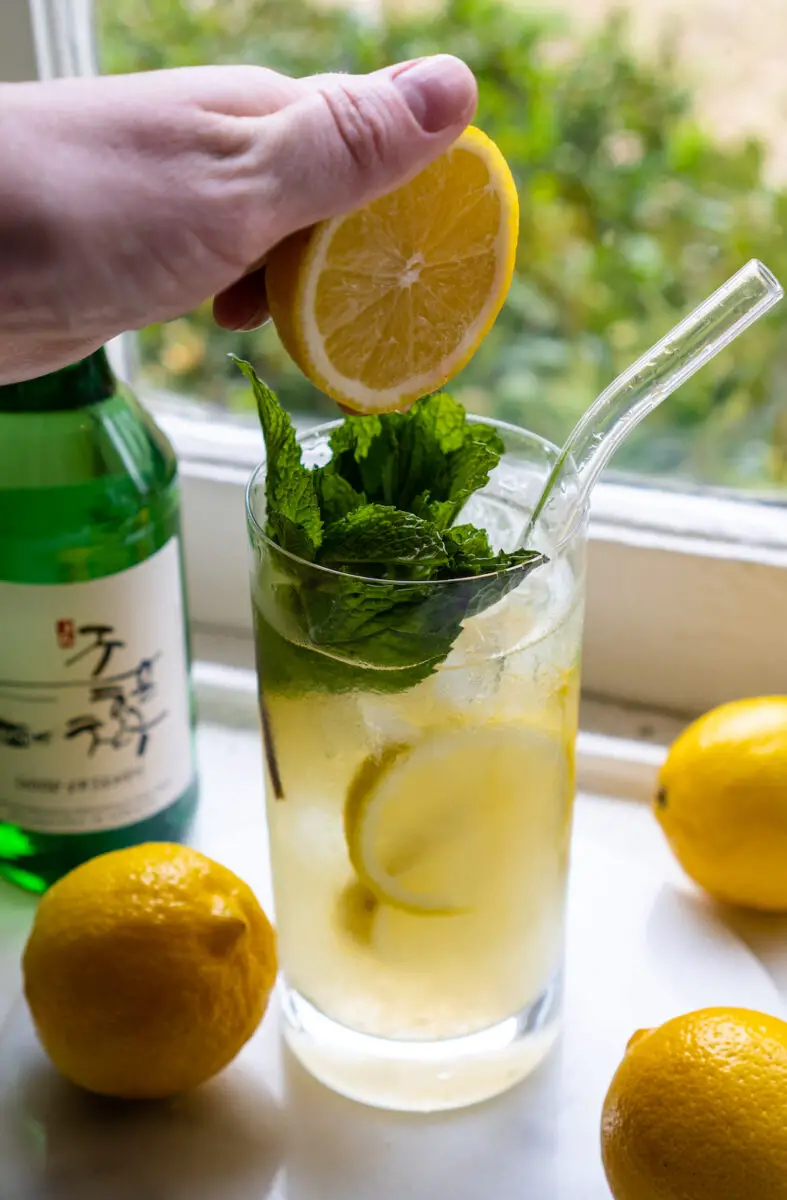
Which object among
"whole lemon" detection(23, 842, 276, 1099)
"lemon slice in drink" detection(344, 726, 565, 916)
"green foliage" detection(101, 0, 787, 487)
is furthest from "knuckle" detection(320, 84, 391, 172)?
"green foliage" detection(101, 0, 787, 487)

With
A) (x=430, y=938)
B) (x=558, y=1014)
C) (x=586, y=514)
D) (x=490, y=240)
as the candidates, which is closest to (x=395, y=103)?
(x=490, y=240)

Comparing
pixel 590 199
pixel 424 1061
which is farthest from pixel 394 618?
pixel 590 199

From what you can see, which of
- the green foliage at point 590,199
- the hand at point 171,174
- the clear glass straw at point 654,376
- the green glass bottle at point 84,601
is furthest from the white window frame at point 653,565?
the hand at point 171,174

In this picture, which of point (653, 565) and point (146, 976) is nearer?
point (146, 976)

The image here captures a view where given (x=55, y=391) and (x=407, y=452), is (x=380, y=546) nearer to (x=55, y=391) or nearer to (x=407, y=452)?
(x=407, y=452)

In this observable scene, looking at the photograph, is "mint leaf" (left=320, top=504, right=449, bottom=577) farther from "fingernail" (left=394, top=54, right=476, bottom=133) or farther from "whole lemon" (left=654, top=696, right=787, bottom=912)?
"whole lemon" (left=654, top=696, right=787, bottom=912)

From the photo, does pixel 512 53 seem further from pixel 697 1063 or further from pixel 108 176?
pixel 697 1063

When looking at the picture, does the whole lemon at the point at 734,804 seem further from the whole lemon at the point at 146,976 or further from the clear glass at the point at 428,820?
the whole lemon at the point at 146,976

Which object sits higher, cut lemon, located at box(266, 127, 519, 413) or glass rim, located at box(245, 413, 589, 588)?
cut lemon, located at box(266, 127, 519, 413)
